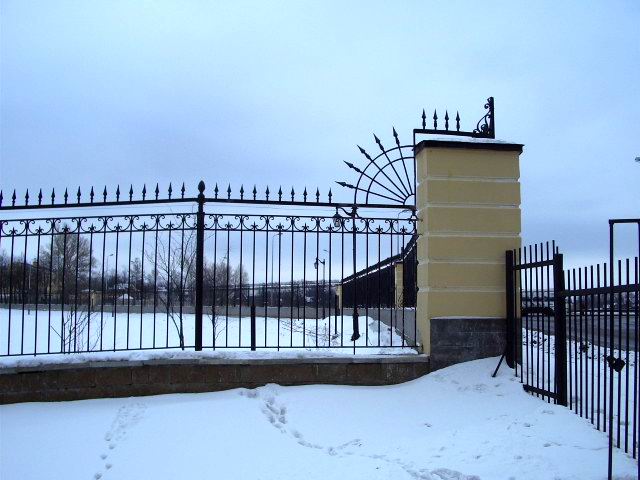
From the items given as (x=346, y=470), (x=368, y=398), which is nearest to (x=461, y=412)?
(x=368, y=398)

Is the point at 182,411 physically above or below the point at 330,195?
below

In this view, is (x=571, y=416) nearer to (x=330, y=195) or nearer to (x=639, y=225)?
(x=639, y=225)

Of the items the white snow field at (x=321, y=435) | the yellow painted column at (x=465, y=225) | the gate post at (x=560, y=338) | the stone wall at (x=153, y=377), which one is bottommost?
the white snow field at (x=321, y=435)

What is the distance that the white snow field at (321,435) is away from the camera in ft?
14.2

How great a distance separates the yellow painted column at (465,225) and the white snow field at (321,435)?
837mm

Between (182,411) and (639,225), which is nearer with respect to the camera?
(639,225)

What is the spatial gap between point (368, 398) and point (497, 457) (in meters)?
2.03

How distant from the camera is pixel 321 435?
530 cm

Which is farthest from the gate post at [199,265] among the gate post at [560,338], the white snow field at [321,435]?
the gate post at [560,338]

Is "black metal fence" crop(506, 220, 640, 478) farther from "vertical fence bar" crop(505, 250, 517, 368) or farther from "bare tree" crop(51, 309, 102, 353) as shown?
"bare tree" crop(51, 309, 102, 353)

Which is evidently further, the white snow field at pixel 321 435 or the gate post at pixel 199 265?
the gate post at pixel 199 265

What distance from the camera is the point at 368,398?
6156 mm

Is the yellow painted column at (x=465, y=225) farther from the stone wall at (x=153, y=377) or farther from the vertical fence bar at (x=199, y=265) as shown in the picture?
the vertical fence bar at (x=199, y=265)

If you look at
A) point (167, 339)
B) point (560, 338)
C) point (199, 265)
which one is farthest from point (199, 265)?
point (560, 338)
